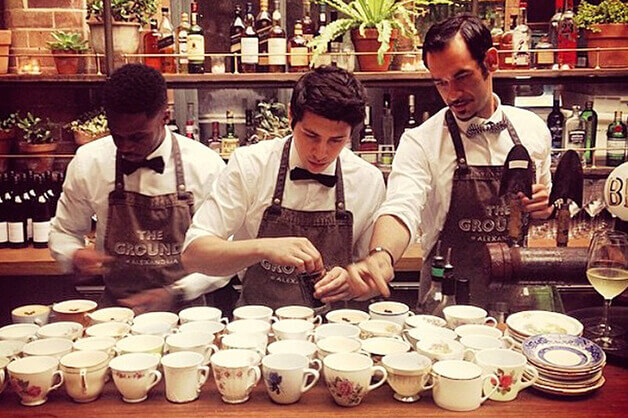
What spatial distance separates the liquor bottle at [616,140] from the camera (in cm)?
360

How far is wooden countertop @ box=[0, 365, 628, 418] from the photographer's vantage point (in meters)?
1.36

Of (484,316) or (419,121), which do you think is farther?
(419,121)

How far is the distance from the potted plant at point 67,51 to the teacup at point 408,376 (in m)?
2.66

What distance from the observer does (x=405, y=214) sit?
231 cm

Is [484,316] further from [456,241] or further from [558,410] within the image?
[456,241]

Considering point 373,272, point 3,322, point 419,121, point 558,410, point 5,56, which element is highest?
point 5,56

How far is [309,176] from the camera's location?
241 centimetres

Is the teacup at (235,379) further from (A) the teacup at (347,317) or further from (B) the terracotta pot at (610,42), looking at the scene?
(B) the terracotta pot at (610,42)

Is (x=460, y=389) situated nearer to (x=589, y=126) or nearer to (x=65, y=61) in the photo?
(x=589, y=126)

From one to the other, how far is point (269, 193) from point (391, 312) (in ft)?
2.88

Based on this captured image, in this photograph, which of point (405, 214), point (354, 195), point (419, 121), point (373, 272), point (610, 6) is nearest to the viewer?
point (373, 272)

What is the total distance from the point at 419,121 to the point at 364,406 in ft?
8.95

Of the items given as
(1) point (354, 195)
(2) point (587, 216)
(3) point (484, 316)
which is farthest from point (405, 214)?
(2) point (587, 216)

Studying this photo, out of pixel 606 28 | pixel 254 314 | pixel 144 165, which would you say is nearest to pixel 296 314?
pixel 254 314
